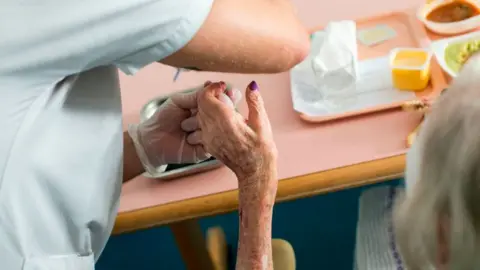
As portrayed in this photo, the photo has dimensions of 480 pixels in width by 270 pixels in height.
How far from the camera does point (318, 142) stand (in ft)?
3.58

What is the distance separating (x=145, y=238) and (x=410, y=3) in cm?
95

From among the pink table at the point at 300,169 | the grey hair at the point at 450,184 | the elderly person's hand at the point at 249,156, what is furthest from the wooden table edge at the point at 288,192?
the grey hair at the point at 450,184

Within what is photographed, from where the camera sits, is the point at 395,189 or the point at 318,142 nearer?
the point at 318,142


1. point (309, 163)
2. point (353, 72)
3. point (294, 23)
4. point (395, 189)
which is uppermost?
point (294, 23)

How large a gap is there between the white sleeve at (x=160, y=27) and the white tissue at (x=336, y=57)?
0.43 metres

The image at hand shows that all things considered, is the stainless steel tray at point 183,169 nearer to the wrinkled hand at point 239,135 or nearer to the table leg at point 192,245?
the wrinkled hand at point 239,135

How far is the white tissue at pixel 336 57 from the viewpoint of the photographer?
1.15 metres

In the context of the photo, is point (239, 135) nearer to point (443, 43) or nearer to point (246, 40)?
point (246, 40)

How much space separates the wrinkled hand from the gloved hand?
113 millimetres

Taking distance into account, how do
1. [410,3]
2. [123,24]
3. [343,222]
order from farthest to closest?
[343,222] → [410,3] → [123,24]

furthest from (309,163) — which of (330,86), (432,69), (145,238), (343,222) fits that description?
(145,238)

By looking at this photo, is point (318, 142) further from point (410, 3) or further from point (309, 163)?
point (410, 3)

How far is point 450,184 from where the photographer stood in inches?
24.3

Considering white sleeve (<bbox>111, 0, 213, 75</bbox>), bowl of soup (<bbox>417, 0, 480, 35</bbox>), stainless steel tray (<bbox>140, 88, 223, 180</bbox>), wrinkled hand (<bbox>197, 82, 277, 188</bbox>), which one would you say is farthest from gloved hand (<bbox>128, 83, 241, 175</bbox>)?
bowl of soup (<bbox>417, 0, 480, 35</bbox>)
